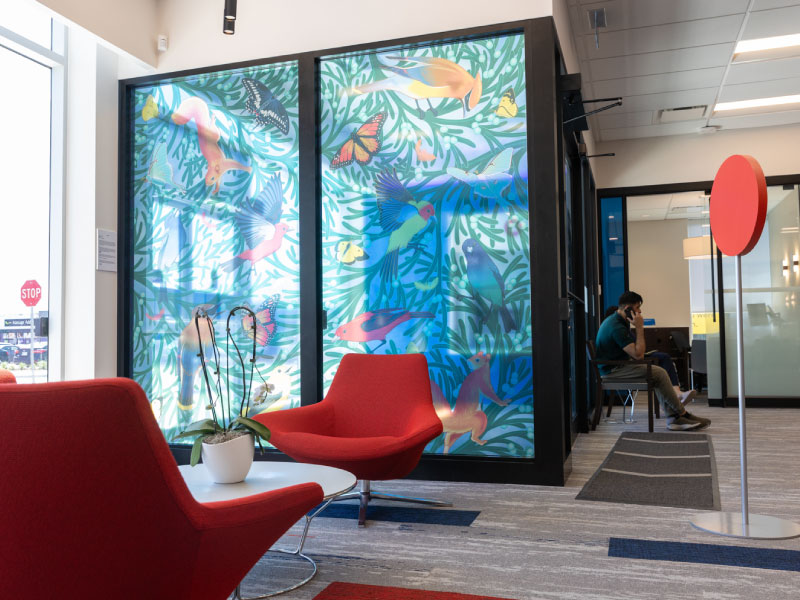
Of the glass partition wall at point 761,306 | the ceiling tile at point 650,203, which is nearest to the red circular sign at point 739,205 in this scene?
the glass partition wall at point 761,306

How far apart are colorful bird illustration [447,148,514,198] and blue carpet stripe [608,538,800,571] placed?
87.1 inches

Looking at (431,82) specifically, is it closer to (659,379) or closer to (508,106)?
(508,106)

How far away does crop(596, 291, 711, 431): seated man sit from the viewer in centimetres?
642

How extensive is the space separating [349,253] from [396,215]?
0.41 metres

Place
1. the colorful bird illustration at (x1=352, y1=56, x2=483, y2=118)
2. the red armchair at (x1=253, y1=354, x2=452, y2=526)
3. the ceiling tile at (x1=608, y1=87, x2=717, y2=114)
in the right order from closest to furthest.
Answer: the red armchair at (x1=253, y1=354, x2=452, y2=526) → the colorful bird illustration at (x1=352, y1=56, x2=483, y2=118) → the ceiling tile at (x1=608, y1=87, x2=717, y2=114)

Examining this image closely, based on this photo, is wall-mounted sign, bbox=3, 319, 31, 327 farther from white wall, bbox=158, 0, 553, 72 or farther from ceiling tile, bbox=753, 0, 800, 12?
ceiling tile, bbox=753, 0, 800, 12

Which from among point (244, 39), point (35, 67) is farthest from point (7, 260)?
point (244, 39)

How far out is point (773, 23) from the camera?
5812mm

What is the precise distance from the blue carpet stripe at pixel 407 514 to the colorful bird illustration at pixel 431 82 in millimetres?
2443

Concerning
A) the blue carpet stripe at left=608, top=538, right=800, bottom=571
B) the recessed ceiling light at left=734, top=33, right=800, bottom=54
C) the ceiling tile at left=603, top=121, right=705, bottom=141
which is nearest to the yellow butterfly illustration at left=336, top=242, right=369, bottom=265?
the blue carpet stripe at left=608, top=538, right=800, bottom=571

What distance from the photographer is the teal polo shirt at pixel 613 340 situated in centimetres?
652

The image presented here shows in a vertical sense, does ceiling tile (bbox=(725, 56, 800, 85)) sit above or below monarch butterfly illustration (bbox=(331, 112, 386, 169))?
above

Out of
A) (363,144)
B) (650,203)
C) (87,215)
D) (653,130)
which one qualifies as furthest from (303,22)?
(650,203)

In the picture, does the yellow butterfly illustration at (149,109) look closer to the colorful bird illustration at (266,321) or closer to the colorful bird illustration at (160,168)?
the colorful bird illustration at (160,168)
